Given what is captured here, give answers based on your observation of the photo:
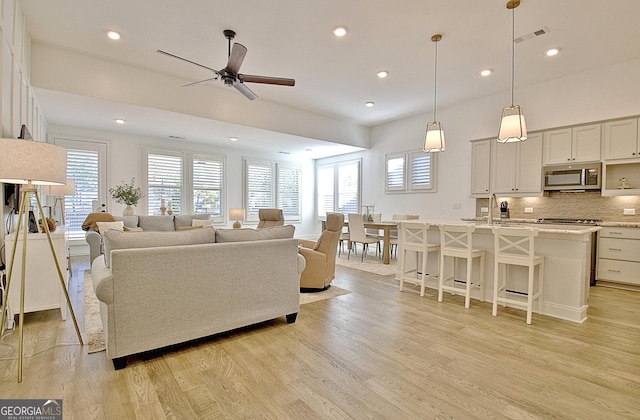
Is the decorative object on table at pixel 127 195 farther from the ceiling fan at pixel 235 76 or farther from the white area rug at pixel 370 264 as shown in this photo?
the white area rug at pixel 370 264

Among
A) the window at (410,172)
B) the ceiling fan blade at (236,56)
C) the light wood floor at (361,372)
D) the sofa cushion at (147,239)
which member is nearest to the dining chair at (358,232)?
the window at (410,172)

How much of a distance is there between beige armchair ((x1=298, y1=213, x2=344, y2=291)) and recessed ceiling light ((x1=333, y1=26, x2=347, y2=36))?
228 centimetres

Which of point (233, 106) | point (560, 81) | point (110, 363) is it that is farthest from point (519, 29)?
point (110, 363)

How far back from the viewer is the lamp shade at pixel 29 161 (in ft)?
6.66

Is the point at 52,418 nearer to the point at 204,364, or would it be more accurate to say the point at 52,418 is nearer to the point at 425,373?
the point at 204,364

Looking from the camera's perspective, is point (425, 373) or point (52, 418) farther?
point (425, 373)

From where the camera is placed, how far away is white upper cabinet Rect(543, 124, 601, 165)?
15.4ft

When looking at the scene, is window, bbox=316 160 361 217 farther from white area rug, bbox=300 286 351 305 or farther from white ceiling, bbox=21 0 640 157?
white area rug, bbox=300 286 351 305

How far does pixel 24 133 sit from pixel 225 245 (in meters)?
2.83

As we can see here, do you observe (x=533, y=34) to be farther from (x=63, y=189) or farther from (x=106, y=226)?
(x=63, y=189)

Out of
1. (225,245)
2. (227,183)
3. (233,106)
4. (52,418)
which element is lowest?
(52,418)

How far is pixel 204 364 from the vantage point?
7.40 ft

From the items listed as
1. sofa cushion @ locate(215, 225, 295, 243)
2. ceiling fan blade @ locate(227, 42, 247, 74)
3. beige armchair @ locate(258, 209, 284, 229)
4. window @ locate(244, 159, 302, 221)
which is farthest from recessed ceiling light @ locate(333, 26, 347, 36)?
window @ locate(244, 159, 302, 221)

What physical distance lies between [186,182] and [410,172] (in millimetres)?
5604
